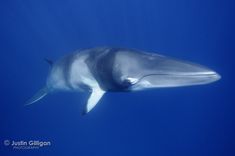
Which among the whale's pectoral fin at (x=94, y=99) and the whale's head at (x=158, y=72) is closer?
the whale's head at (x=158, y=72)

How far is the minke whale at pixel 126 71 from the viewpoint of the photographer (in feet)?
20.7

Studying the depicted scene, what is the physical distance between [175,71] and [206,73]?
59 cm

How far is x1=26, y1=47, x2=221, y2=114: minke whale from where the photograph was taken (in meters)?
6.32

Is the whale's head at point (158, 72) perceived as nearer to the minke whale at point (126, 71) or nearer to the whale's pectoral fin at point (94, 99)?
the minke whale at point (126, 71)

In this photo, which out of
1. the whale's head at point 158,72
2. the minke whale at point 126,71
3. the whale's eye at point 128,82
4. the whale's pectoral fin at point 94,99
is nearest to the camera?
the whale's head at point 158,72

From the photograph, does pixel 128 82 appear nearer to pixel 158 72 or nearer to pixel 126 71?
pixel 126 71

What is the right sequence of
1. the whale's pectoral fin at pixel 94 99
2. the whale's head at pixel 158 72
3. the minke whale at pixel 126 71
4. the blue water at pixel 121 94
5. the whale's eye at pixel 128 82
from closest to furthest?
1. the whale's head at pixel 158 72
2. the minke whale at pixel 126 71
3. the whale's eye at pixel 128 82
4. the whale's pectoral fin at pixel 94 99
5. the blue water at pixel 121 94

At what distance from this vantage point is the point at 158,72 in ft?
21.5

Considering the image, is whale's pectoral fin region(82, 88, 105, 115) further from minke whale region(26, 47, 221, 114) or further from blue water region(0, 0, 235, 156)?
blue water region(0, 0, 235, 156)

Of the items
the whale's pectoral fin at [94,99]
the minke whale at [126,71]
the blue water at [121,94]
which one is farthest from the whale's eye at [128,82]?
the blue water at [121,94]

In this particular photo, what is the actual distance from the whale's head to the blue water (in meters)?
9.29

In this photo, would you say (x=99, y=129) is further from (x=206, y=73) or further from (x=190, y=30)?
(x=206, y=73)

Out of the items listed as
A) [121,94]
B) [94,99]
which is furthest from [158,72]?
[121,94]

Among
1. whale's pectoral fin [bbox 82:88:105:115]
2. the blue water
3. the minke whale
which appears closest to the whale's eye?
the minke whale
